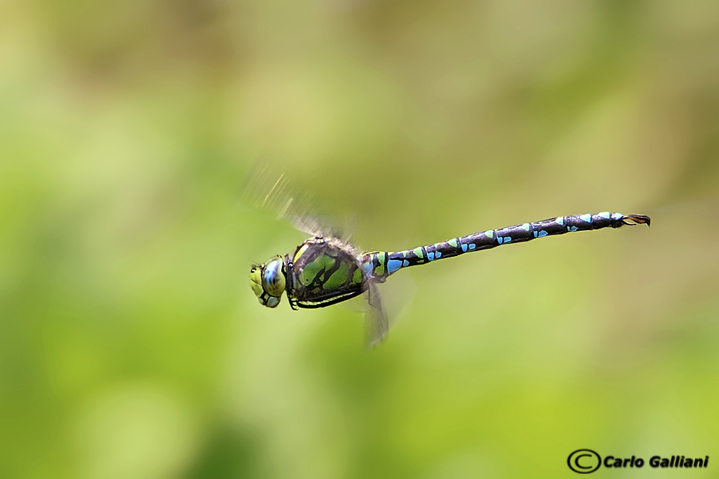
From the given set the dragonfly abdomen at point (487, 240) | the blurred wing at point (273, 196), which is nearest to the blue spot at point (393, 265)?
the dragonfly abdomen at point (487, 240)

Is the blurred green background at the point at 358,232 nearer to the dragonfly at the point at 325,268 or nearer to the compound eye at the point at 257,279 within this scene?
the dragonfly at the point at 325,268

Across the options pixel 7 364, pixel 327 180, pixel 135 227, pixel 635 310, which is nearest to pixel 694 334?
pixel 635 310

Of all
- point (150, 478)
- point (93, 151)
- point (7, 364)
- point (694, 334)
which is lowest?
point (150, 478)

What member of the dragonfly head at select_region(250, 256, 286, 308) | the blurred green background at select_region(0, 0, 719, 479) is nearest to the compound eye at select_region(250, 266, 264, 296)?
the dragonfly head at select_region(250, 256, 286, 308)

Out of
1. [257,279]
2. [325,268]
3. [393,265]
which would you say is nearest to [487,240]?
[393,265]

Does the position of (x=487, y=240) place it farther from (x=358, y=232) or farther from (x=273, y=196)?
Answer: (x=273, y=196)

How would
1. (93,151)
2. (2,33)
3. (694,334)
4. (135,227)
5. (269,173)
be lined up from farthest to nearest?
(2,33) → (93,151) → (135,227) → (694,334) → (269,173)

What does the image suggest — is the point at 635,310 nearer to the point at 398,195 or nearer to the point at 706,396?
the point at 706,396
